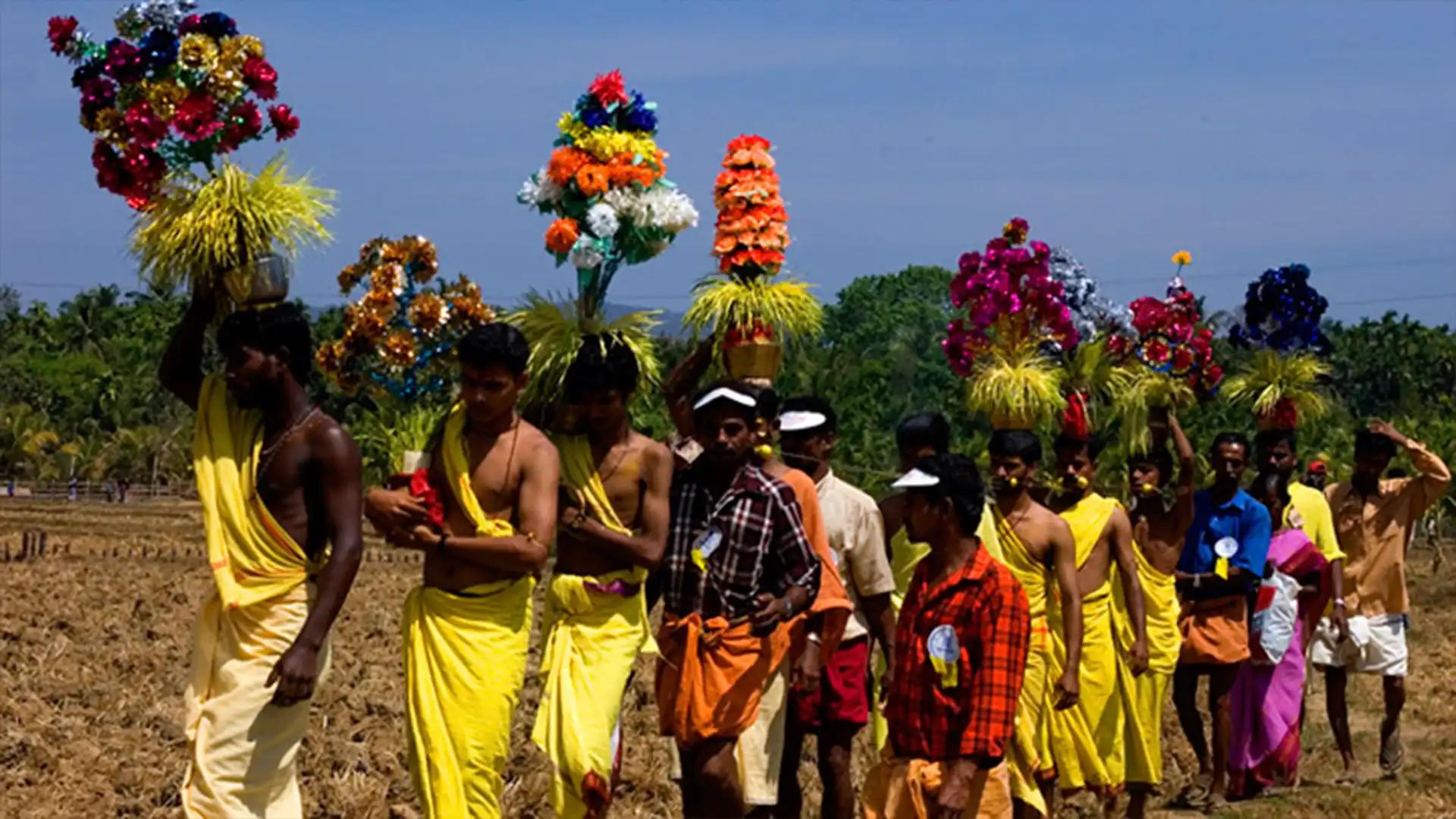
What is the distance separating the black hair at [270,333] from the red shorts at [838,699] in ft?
9.74

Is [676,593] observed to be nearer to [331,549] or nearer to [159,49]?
[331,549]

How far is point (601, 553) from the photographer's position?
297 inches

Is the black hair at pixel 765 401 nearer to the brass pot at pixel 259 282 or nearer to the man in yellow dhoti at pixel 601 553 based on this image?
the man in yellow dhoti at pixel 601 553

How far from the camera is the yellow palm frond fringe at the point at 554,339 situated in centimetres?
764

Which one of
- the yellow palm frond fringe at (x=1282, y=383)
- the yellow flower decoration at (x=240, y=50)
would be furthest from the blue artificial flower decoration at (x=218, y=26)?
the yellow palm frond fringe at (x=1282, y=383)

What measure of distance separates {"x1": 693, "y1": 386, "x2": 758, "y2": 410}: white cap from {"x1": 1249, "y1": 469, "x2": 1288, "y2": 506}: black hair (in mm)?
→ 5448

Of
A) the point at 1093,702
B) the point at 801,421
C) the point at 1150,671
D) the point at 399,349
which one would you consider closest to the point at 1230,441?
the point at 1150,671

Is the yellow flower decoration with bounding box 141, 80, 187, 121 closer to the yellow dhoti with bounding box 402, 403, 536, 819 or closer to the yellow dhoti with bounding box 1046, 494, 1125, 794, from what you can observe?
the yellow dhoti with bounding box 402, 403, 536, 819

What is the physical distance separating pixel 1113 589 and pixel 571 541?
4391mm

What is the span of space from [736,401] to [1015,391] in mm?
2583

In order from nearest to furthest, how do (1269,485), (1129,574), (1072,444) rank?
1. (1129,574)
2. (1072,444)
3. (1269,485)

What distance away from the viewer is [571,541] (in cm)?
761

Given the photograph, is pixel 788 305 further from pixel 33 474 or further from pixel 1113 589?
pixel 33 474

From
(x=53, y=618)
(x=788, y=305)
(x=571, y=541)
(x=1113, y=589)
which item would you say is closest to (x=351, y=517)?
(x=571, y=541)
